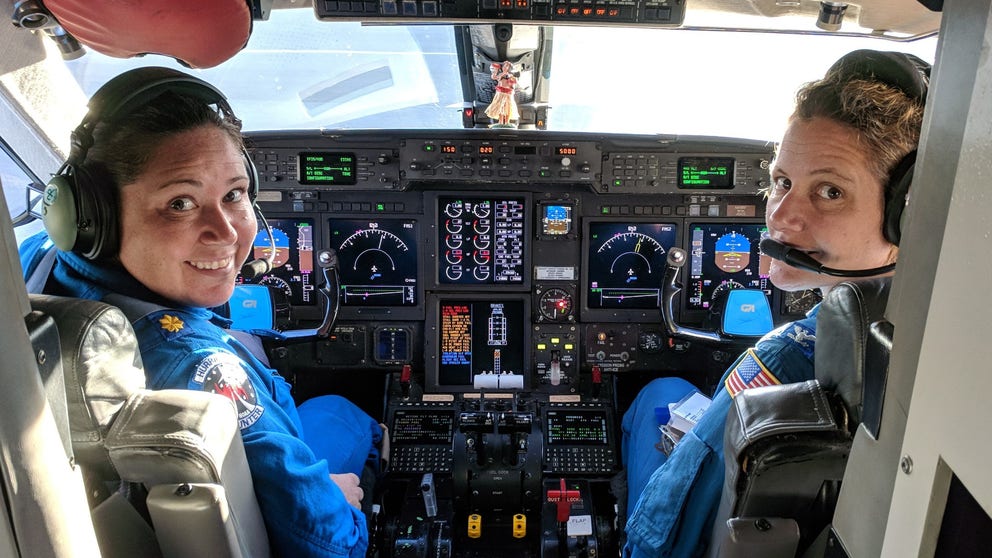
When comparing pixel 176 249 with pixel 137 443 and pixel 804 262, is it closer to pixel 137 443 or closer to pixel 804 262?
pixel 137 443

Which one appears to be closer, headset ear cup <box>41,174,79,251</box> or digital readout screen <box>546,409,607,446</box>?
headset ear cup <box>41,174,79,251</box>

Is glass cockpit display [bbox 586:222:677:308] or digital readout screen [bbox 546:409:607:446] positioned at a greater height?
glass cockpit display [bbox 586:222:677:308]

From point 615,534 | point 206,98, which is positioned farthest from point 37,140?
point 615,534

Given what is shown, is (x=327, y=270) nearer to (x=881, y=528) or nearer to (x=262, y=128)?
(x=262, y=128)

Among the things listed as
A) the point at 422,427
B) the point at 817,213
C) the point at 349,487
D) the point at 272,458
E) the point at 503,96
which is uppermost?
the point at 503,96

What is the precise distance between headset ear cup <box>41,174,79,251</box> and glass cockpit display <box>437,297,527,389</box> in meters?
2.06

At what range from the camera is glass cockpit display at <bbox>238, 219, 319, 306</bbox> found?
10.4ft

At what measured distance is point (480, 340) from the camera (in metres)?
3.28

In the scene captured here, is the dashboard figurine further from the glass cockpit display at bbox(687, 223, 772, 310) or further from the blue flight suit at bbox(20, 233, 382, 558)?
the blue flight suit at bbox(20, 233, 382, 558)

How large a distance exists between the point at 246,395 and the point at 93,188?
1.59ft

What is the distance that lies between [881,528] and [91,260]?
139cm

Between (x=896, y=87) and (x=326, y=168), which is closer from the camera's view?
(x=896, y=87)

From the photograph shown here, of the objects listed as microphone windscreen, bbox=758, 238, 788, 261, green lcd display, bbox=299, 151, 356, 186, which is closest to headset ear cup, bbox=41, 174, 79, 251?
microphone windscreen, bbox=758, 238, 788, 261

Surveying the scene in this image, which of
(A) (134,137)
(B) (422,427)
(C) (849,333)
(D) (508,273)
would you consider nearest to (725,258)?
(D) (508,273)
